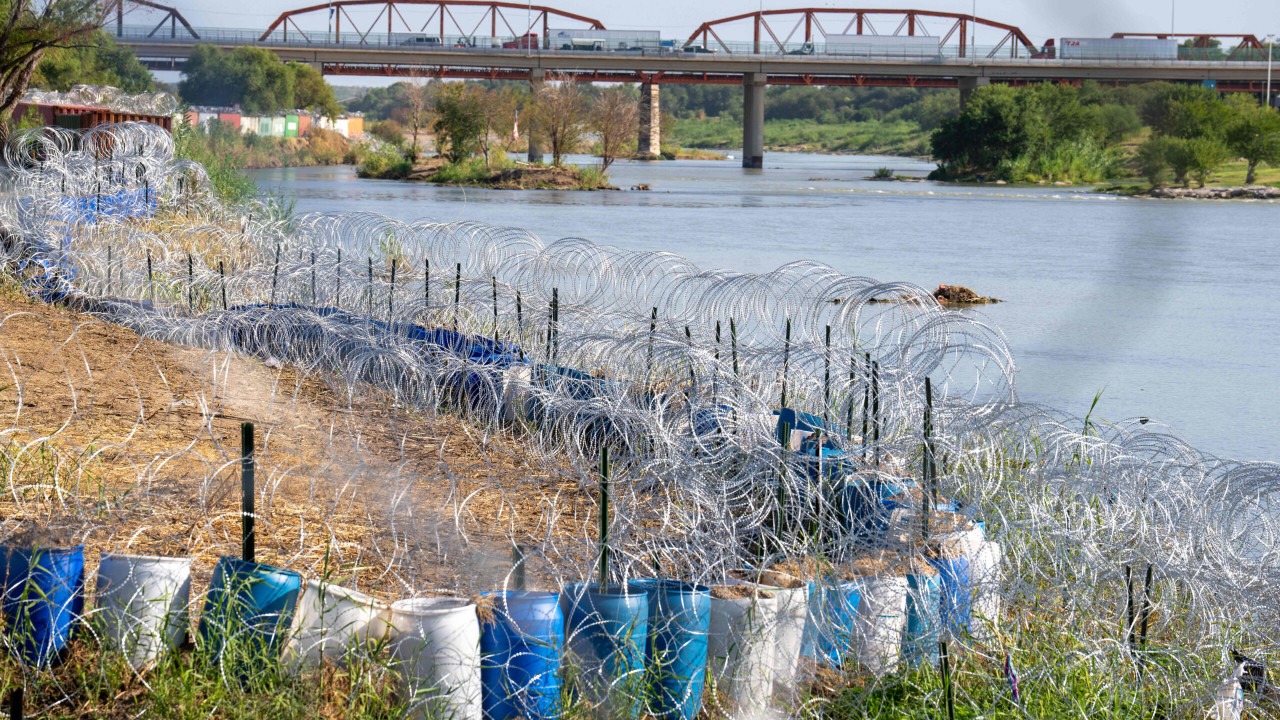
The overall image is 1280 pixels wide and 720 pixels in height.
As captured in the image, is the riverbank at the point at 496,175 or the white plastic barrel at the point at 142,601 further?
the riverbank at the point at 496,175

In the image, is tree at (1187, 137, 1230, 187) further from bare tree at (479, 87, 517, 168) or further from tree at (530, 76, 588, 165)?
bare tree at (479, 87, 517, 168)

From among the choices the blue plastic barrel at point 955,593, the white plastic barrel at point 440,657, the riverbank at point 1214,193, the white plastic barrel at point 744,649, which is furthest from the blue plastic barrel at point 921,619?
the riverbank at point 1214,193

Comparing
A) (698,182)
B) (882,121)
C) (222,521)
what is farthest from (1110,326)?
(882,121)

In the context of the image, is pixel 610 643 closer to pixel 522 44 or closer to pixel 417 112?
pixel 417 112

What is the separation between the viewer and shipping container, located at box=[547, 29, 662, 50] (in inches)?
4208

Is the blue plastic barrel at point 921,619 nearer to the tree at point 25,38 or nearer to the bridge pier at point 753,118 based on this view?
the tree at point 25,38

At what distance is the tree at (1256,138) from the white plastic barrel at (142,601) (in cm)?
7626

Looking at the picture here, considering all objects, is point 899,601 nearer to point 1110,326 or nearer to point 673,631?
point 673,631

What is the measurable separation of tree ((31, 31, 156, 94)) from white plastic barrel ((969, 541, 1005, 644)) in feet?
122

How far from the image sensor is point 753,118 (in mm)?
103625

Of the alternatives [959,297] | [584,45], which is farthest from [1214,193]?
[584,45]

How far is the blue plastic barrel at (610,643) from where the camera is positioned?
17.0 feet

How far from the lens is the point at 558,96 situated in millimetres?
75125

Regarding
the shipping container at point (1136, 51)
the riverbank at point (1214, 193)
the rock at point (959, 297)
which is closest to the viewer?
the rock at point (959, 297)
